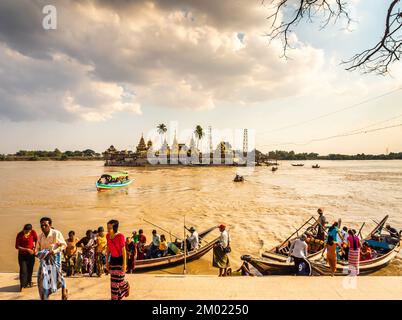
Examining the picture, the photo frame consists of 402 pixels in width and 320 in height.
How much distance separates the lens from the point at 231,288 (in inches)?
204

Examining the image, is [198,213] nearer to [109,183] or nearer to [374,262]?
[374,262]

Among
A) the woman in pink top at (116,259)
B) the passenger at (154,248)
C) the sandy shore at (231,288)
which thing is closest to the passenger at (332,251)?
the sandy shore at (231,288)

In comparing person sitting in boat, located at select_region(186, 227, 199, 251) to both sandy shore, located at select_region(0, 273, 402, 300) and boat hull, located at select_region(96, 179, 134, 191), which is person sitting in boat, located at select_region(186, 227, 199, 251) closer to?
sandy shore, located at select_region(0, 273, 402, 300)

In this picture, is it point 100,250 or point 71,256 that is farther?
point 71,256

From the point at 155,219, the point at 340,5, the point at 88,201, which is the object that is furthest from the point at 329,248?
the point at 88,201

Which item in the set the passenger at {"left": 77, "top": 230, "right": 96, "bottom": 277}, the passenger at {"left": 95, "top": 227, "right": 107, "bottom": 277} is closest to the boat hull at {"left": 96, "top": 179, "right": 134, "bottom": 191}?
the passenger at {"left": 77, "top": 230, "right": 96, "bottom": 277}

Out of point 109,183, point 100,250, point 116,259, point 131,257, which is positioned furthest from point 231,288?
point 109,183

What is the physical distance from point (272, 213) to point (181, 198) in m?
11.2

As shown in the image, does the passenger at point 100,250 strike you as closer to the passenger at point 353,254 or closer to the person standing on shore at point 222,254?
the person standing on shore at point 222,254

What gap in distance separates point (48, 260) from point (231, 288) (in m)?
3.45

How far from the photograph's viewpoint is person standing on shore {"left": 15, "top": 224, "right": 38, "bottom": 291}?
504 cm

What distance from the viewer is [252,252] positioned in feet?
40.2

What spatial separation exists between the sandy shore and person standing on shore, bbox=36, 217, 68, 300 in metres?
0.47
